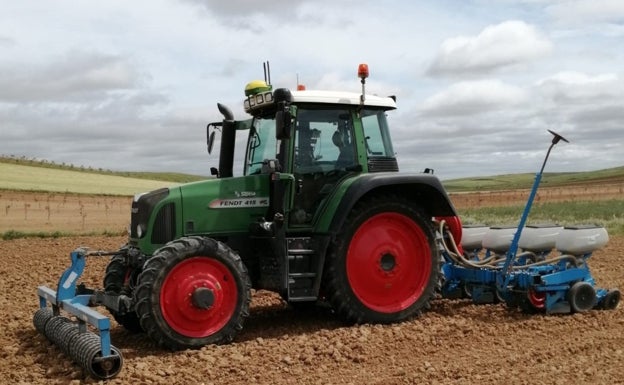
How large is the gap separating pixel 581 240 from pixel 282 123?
371cm

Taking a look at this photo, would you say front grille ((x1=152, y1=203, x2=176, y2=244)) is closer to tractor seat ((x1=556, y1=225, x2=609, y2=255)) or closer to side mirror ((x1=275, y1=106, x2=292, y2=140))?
Answer: side mirror ((x1=275, y1=106, x2=292, y2=140))

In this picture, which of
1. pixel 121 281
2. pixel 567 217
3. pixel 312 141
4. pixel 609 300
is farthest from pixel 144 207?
pixel 567 217

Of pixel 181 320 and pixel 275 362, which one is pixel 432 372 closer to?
pixel 275 362

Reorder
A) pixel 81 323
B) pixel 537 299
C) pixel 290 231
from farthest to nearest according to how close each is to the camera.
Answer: pixel 537 299, pixel 290 231, pixel 81 323

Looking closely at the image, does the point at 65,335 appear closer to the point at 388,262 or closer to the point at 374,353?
the point at 374,353

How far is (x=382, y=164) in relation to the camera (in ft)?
23.6

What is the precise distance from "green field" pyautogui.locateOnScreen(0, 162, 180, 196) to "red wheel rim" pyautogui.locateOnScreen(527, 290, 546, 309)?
3059 cm

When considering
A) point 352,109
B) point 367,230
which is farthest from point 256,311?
point 352,109

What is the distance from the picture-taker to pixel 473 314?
7.64m

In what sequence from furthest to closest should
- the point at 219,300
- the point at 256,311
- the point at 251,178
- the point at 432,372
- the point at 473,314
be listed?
the point at 256,311 → the point at 473,314 → the point at 251,178 → the point at 219,300 → the point at 432,372

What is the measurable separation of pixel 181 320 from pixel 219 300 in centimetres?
37

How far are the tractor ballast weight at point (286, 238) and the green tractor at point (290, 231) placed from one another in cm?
1

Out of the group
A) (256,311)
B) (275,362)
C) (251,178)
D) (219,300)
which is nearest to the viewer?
(275,362)

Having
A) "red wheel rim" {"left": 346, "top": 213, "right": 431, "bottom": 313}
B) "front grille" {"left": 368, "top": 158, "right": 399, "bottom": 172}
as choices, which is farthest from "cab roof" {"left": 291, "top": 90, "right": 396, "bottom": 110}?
"red wheel rim" {"left": 346, "top": 213, "right": 431, "bottom": 313}
